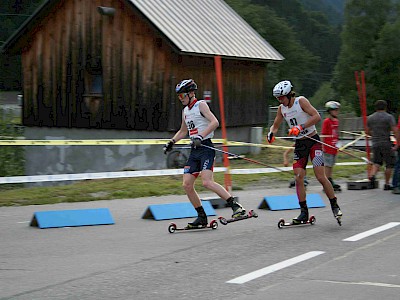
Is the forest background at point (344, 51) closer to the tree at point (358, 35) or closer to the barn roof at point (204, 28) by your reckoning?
the tree at point (358, 35)

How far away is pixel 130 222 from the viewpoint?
1141 cm

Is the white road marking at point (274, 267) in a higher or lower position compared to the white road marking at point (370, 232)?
higher

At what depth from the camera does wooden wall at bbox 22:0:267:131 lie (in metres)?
26.1

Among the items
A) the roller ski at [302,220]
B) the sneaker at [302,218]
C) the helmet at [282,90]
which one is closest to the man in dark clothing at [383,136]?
the roller ski at [302,220]

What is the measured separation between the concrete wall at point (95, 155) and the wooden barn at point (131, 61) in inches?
12.0

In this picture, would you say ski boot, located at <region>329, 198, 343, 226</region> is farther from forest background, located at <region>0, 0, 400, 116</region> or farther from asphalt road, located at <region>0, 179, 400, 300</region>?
→ forest background, located at <region>0, 0, 400, 116</region>

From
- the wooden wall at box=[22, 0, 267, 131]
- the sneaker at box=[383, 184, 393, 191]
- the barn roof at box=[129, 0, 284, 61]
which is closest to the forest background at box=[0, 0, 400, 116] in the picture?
the wooden wall at box=[22, 0, 267, 131]

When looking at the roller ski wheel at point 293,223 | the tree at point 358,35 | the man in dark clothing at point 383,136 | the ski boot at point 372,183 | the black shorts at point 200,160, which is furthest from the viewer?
the tree at point 358,35

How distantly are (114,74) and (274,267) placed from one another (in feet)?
65.1

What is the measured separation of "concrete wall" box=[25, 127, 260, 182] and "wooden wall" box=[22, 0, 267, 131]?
29 centimetres

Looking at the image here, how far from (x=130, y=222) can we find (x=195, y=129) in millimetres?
1858

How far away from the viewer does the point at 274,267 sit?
7852 mm

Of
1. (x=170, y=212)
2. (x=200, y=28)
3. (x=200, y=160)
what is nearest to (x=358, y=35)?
(x=200, y=28)

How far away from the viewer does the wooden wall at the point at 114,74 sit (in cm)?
2608
